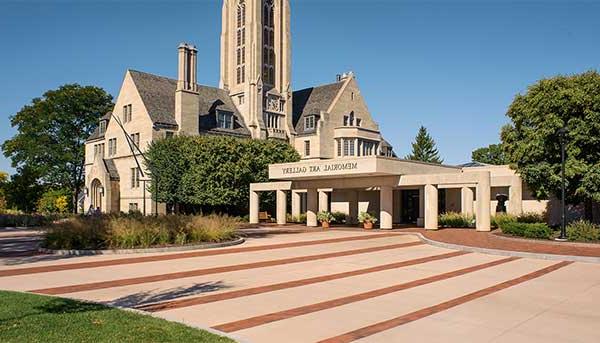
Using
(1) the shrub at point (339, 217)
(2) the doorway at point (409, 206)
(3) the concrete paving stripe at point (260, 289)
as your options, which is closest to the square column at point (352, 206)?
(1) the shrub at point (339, 217)

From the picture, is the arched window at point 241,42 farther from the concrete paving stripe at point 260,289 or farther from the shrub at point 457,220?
the concrete paving stripe at point 260,289

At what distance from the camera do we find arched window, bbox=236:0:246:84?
6353 centimetres

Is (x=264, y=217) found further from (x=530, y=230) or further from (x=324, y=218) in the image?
(x=530, y=230)

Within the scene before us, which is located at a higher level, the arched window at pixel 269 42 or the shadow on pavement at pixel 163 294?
the arched window at pixel 269 42

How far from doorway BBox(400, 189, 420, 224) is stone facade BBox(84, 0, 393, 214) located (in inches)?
635

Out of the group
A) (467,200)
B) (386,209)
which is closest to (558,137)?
(386,209)

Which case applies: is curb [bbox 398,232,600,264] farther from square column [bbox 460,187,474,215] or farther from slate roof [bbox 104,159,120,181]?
slate roof [bbox 104,159,120,181]

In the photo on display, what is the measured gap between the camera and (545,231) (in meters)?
24.2

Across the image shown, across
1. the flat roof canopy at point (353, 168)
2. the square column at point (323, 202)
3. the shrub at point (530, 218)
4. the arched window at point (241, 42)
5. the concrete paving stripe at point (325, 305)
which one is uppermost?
the arched window at point (241, 42)

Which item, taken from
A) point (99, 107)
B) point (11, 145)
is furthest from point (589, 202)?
point (11, 145)

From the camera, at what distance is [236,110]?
62.5 m

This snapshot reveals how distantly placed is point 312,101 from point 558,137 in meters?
43.5

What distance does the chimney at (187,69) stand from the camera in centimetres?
5388

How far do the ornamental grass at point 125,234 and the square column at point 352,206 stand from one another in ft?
70.3
